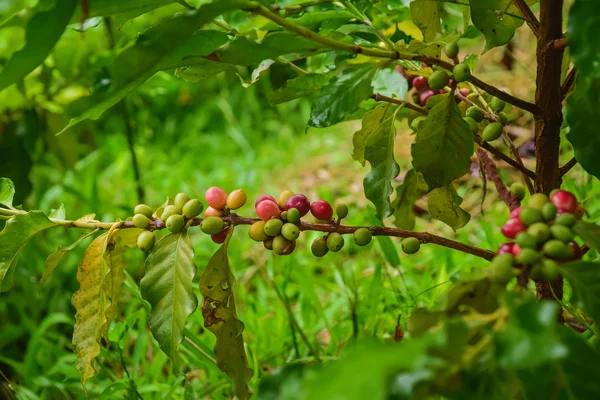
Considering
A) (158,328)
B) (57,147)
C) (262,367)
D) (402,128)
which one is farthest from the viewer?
(402,128)

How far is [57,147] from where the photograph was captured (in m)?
1.41

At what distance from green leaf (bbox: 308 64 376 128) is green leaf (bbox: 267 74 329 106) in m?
0.07

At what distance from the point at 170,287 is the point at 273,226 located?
122 millimetres

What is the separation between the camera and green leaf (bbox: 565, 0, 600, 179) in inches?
16.0

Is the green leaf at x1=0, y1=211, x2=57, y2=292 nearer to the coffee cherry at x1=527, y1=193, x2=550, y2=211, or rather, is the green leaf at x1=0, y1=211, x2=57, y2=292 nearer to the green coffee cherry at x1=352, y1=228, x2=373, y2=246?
the green coffee cherry at x1=352, y1=228, x2=373, y2=246

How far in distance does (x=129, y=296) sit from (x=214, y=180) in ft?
2.19

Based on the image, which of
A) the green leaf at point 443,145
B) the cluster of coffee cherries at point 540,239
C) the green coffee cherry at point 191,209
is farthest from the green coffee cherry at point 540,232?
the green coffee cherry at point 191,209

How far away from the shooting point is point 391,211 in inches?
24.1

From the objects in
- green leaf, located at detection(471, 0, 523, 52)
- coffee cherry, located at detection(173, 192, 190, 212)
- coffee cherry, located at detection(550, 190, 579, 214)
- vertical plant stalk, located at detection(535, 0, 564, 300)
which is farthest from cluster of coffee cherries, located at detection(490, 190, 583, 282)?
coffee cherry, located at detection(173, 192, 190, 212)

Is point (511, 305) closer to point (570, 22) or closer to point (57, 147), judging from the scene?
point (570, 22)

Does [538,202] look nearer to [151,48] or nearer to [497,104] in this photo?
[497,104]

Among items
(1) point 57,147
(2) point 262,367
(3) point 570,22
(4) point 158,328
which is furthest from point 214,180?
(3) point 570,22

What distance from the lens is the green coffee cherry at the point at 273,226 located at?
1.92 ft

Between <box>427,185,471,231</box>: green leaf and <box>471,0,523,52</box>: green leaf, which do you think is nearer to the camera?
<box>471,0,523,52</box>: green leaf
